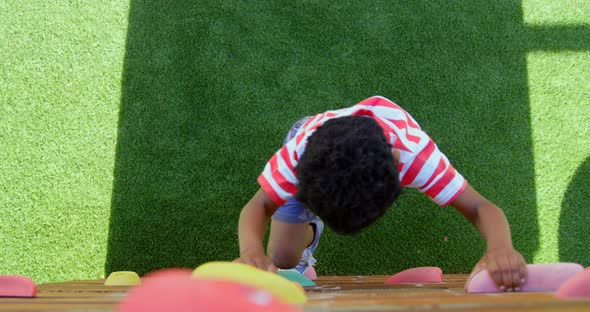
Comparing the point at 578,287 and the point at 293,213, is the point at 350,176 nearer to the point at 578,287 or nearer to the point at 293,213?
the point at 578,287

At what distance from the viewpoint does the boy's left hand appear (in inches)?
38.5

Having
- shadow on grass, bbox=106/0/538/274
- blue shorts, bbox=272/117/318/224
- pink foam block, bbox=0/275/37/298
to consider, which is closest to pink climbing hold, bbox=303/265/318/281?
shadow on grass, bbox=106/0/538/274

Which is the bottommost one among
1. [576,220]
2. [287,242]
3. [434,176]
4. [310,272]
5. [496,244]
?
[310,272]

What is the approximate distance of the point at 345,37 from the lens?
219cm

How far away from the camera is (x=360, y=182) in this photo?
1.04 meters

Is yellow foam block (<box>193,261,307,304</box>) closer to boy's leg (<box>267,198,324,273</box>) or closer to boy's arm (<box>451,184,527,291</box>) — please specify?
boy's arm (<box>451,184,527,291</box>)

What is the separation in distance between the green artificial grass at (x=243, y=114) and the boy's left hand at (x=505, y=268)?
0.82 metres

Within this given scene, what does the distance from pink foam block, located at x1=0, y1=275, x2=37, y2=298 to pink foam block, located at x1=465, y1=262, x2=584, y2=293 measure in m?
0.92

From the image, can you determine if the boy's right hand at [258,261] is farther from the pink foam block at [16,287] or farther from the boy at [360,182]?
the pink foam block at [16,287]

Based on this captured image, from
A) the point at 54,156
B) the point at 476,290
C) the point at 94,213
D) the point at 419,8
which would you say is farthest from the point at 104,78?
the point at 476,290

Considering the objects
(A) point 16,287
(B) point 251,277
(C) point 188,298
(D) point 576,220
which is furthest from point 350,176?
(D) point 576,220

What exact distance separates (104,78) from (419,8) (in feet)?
4.54

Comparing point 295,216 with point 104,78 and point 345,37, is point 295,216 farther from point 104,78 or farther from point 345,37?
point 104,78

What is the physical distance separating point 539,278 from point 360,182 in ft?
1.23
